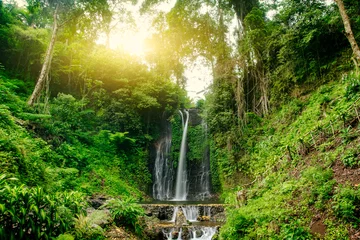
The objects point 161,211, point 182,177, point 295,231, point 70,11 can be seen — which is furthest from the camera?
point 182,177

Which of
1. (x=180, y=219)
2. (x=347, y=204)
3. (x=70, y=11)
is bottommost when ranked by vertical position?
(x=180, y=219)

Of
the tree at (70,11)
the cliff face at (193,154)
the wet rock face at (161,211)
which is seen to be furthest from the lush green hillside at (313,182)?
the tree at (70,11)

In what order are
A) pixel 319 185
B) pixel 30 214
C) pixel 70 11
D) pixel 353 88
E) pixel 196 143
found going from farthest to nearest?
1. pixel 196 143
2. pixel 70 11
3. pixel 353 88
4. pixel 319 185
5. pixel 30 214

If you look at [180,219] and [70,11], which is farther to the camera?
[70,11]

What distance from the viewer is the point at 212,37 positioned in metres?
15.3

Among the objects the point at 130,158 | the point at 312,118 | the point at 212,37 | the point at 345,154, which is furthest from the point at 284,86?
the point at 130,158

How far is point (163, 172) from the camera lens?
16719mm

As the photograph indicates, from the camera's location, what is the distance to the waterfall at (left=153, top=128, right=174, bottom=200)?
1580cm

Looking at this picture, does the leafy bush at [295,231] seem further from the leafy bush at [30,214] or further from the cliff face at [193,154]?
the cliff face at [193,154]

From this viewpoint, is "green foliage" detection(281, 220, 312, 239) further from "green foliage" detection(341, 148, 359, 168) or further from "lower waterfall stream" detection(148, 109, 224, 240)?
"lower waterfall stream" detection(148, 109, 224, 240)

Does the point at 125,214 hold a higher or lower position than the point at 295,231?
lower

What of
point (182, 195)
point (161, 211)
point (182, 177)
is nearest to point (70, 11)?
point (161, 211)

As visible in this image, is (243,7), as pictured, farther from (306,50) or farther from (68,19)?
(68,19)

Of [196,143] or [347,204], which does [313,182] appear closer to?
[347,204]
